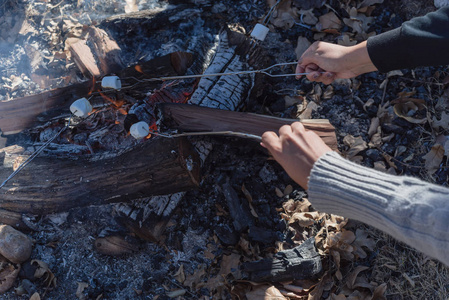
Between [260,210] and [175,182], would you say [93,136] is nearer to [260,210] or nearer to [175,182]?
[175,182]

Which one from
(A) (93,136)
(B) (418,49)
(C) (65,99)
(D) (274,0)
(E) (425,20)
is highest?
(E) (425,20)

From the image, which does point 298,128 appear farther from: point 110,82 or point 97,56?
point 97,56

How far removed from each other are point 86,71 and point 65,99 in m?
0.45

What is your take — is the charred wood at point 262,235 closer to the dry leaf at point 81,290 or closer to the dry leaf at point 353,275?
the dry leaf at point 353,275

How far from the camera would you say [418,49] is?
2.08 m

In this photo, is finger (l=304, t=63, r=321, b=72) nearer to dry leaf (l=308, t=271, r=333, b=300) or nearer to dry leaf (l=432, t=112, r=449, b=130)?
dry leaf (l=432, t=112, r=449, b=130)

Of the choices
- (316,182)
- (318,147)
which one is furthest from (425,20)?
(316,182)

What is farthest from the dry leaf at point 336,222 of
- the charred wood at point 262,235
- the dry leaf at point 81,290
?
the dry leaf at point 81,290

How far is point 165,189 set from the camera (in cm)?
263

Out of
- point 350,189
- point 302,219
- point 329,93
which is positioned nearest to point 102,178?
point 302,219

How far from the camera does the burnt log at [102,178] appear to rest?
2529 mm

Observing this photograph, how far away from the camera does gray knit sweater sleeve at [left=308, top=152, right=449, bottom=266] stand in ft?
4.50

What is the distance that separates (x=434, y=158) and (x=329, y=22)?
1.66 m

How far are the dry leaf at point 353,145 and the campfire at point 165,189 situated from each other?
350 millimetres
